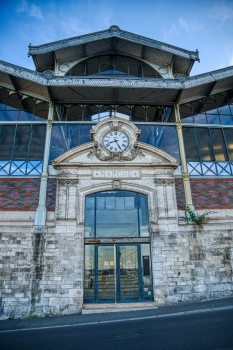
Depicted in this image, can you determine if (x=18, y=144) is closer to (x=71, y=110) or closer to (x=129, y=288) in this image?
(x=71, y=110)

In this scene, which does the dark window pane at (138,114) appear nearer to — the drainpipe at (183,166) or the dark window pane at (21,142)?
the drainpipe at (183,166)

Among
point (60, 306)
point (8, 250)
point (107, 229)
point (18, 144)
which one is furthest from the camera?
point (18, 144)

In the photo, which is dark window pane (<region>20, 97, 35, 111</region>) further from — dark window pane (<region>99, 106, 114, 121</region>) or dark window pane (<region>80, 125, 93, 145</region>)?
dark window pane (<region>99, 106, 114, 121</region>)

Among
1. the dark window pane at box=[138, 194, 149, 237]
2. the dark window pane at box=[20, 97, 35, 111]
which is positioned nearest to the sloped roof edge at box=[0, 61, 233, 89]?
the dark window pane at box=[20, 97, 35, 111]

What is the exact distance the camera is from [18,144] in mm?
11875

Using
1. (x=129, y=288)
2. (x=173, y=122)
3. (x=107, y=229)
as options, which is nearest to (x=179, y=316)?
(x=129, y=288)

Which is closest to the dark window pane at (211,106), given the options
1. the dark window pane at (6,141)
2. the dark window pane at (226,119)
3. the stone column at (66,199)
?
the dark window pane at (226,119)

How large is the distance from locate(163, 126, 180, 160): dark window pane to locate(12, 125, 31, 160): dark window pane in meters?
7.39

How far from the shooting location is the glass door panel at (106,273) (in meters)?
9.41

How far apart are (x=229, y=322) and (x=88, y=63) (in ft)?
46.4

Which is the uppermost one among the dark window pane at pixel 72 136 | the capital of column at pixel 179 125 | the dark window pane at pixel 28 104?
the dark window pane at pixel 28 104

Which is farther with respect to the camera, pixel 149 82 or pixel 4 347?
pixel 149 82

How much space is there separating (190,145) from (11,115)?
392 inches

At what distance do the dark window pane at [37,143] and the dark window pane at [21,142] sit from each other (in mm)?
261
